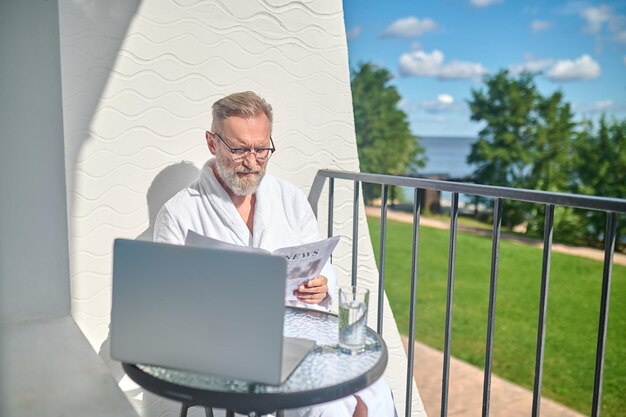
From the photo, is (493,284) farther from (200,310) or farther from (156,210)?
(156,210)

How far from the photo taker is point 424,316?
49.9ft

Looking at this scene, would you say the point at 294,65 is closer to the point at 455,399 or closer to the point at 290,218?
the point at 290,218

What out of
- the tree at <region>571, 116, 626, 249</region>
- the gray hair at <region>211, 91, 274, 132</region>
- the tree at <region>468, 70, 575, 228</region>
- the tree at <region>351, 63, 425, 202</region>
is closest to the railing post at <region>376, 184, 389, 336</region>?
the gray hair at <region>211, 91, 274, 132</region>

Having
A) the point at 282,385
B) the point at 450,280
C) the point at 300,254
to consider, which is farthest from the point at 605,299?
the point at 282,385

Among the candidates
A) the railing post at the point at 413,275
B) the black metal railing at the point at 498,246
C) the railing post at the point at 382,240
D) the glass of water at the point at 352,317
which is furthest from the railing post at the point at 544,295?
the railing post at the point at 382,240

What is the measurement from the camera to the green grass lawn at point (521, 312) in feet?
39.0

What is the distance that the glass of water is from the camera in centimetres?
150

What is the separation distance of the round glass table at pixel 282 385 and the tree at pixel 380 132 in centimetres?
2111

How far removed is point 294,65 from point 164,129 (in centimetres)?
78

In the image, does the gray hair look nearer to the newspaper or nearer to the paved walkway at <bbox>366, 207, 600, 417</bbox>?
the newspaper

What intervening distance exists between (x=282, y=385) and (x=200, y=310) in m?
0.24

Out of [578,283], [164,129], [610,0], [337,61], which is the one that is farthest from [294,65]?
[610,0]

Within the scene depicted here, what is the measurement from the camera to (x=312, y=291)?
80.2 inches

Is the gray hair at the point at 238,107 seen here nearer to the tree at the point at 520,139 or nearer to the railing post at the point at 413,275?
the railing post at the point at 413,275
